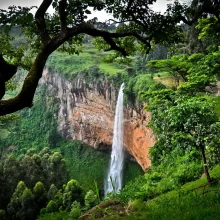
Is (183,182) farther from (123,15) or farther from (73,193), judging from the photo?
(73,193)

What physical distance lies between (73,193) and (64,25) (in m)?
21.9

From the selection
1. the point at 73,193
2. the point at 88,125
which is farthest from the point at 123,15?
the point at 88,125

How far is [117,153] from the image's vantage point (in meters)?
34.2

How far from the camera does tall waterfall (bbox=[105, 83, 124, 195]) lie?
3195 cm

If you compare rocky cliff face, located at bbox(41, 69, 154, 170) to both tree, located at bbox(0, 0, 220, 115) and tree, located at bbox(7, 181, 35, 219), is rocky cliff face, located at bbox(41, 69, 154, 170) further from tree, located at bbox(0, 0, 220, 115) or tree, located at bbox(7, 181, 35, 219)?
tree, located at bbox(0, 0, 220, 115)

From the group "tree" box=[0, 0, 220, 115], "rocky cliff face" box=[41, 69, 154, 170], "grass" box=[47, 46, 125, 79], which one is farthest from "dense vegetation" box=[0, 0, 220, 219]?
"rocky cliff face" box=[41, 69, 154, 170]

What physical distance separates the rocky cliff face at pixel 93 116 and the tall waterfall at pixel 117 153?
88 centimetres

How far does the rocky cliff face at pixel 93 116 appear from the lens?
29.1m

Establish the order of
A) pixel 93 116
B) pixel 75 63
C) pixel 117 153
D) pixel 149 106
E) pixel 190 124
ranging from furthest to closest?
pixel 75 63
pixel 93 116
pixel 117 153
pixel 149 106
pixel 190 124

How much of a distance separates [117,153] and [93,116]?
5.91 meters

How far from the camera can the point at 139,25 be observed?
677 cm

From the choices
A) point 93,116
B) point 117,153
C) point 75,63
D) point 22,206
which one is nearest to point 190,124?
point 22,206

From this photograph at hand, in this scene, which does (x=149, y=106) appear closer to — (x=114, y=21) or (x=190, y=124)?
(x=190, y=124)

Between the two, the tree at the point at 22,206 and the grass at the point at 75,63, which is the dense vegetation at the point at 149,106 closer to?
the tree at the point at 22,206
